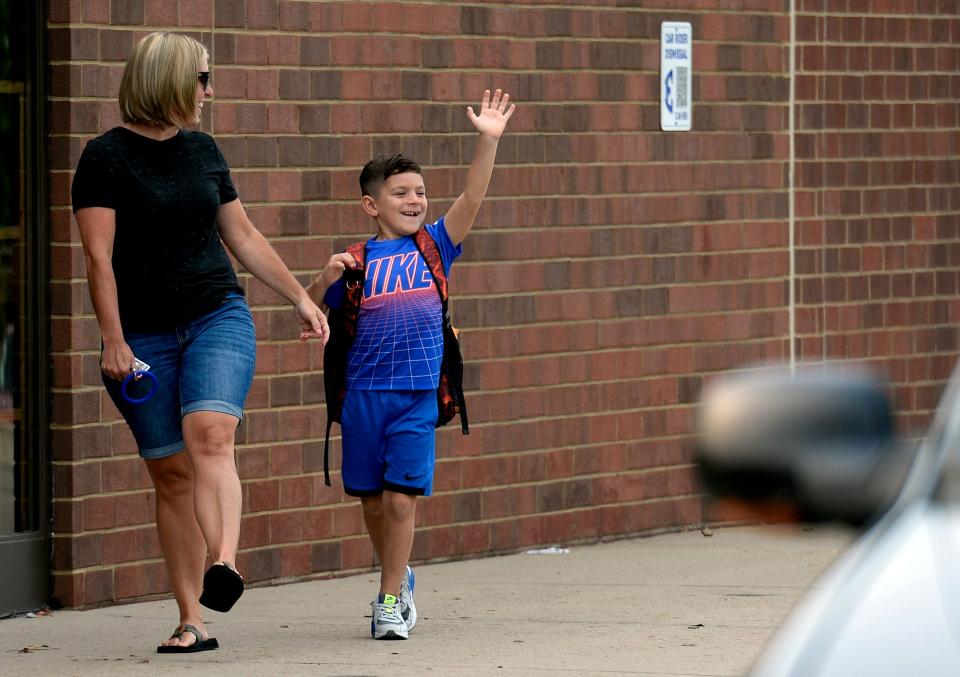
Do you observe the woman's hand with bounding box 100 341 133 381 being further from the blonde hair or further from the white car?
the white car

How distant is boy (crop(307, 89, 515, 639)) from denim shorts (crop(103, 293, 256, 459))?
0.52 meters

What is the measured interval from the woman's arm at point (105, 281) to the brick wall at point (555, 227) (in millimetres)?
1275

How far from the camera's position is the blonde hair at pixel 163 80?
6.73 m

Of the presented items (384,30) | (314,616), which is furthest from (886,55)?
(314,616)

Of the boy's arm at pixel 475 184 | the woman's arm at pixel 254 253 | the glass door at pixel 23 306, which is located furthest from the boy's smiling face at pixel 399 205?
the glass door at pixel 23 306

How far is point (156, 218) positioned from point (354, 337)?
0.89 metres

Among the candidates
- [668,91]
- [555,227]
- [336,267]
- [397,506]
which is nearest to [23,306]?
[336,267]

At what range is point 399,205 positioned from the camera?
24.1 feet

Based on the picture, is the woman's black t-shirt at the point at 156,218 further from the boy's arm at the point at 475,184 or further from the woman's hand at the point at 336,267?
the boy's arm at the point at 475,184

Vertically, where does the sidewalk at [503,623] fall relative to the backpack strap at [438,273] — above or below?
below

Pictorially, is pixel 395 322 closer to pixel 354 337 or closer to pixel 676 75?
pixel 354 337

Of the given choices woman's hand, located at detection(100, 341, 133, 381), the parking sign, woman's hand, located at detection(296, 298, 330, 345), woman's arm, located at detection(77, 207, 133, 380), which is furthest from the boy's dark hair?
the parking sign

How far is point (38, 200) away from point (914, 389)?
5502 millimetres

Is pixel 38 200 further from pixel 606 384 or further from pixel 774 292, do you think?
pixel 774 292
